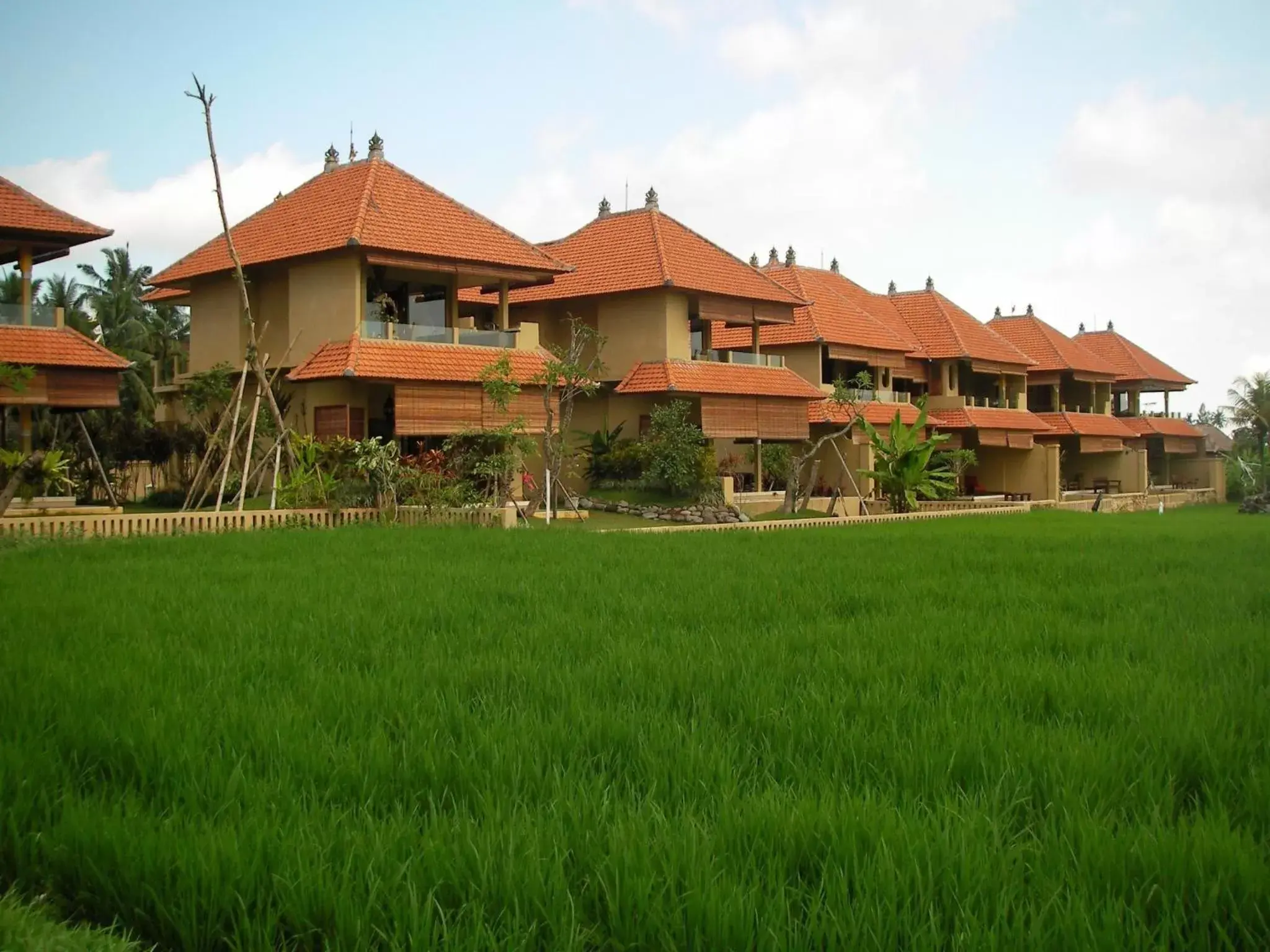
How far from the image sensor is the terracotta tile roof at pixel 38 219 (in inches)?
754

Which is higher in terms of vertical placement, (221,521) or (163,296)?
(163,296)

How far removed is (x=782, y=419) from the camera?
26797 millimetres

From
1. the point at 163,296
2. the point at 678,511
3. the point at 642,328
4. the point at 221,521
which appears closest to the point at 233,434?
the point at 221,521

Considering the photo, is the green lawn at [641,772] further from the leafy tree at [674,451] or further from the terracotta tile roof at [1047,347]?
the terracotta tile roof at [1047,347]

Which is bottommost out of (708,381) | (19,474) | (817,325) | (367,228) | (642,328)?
(19,474)

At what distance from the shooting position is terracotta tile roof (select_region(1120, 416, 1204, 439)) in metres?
43.9

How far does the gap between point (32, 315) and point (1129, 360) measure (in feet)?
128

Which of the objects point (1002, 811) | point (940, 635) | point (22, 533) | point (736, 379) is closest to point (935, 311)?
point (736, 379)

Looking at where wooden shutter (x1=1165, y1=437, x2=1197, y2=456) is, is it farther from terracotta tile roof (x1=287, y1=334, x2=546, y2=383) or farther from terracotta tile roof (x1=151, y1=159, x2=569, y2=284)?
terracotta tile roof (x1=287, y1=334, x2=546, y2=383)

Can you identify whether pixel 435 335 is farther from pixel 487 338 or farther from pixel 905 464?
pixel 905 464

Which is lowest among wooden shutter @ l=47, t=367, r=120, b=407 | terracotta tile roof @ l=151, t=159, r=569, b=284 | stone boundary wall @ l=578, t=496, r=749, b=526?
stone boundary wall @ l=578, t=496, r=749, b=526

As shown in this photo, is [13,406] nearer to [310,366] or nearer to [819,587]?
[310,366]

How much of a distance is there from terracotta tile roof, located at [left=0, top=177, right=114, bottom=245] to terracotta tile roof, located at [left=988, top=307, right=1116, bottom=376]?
3006cm

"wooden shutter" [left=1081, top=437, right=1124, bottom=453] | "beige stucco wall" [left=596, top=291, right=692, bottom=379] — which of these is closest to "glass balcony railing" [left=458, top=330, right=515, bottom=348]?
"beige stucco wall" [left=596, top=291, right=692, bottom=379]
